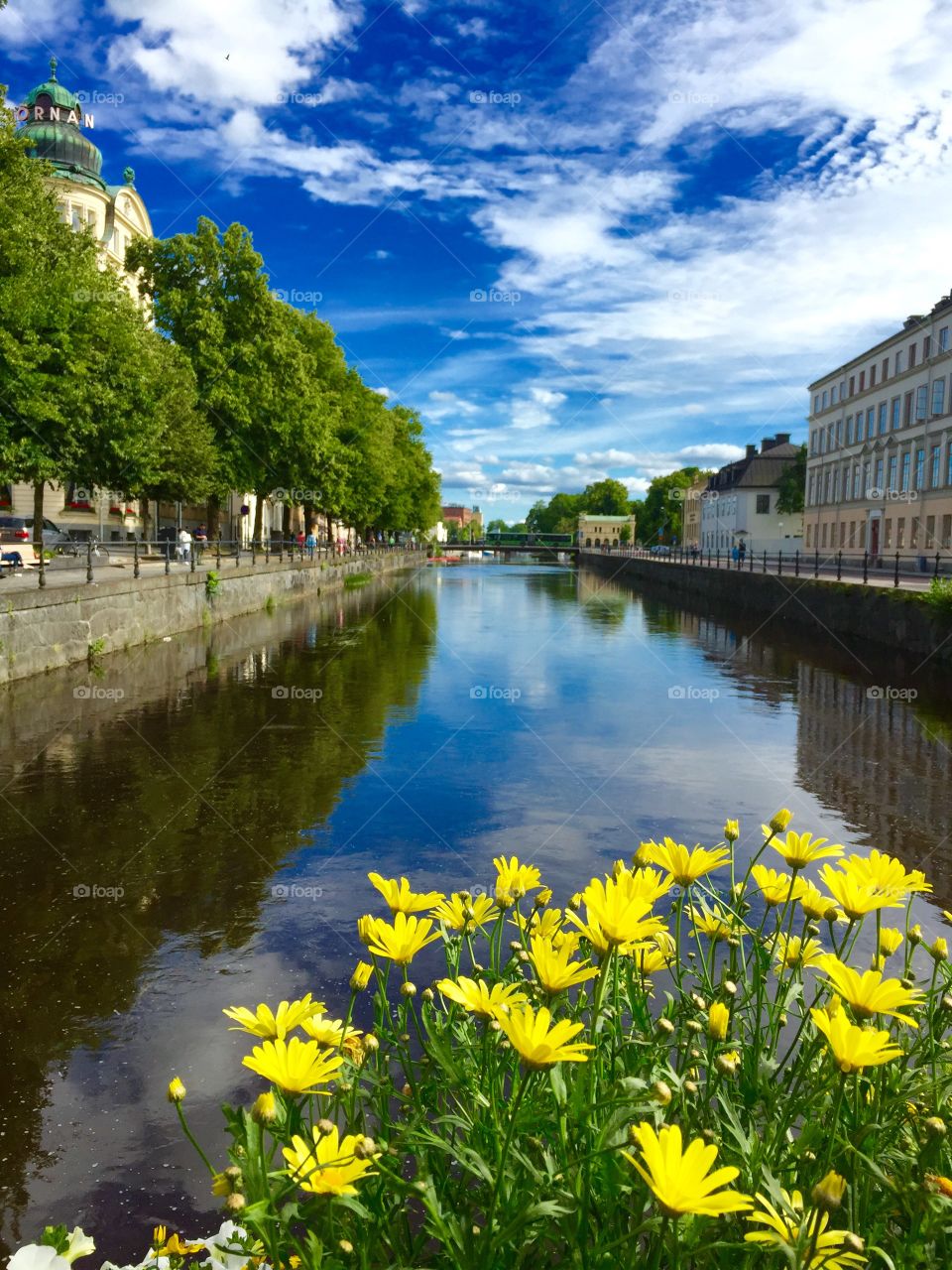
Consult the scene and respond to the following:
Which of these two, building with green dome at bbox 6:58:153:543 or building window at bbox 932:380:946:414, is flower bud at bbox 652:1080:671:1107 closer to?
building with green dome at bbox 6:58:153:543

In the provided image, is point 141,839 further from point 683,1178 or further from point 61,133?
point 61,133

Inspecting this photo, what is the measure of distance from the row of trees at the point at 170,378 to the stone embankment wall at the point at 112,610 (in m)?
3.44

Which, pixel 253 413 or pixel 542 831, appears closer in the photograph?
pixel 542 831

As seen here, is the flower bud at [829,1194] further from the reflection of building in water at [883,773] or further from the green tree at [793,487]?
the green tree at [793,487]

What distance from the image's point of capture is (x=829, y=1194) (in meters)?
1.54

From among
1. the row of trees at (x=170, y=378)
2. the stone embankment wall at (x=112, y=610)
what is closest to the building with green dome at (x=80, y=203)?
the row of trees at (x=170, y=378)

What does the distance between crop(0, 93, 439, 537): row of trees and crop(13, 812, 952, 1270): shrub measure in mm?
19441

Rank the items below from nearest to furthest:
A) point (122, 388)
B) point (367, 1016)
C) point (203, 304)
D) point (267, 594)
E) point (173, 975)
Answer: point (367, 1016), point (173, 975), point (122, 388), point (267, 594), point (203, 304)

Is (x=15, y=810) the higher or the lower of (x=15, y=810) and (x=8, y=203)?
the lower

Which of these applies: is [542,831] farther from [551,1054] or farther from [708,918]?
[551,1054]

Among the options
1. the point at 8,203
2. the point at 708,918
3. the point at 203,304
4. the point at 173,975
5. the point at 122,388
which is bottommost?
the point at 173,975

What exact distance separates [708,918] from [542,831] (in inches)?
255

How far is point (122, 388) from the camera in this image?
79.3 ft

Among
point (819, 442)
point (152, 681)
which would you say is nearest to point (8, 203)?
point (152, 681)
